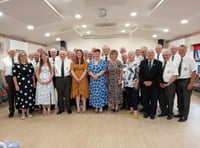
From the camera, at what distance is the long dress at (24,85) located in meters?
4.45

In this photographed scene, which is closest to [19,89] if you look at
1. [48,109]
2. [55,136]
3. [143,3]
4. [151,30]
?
[48,109]

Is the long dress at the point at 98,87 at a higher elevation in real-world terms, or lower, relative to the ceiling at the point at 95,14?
lower

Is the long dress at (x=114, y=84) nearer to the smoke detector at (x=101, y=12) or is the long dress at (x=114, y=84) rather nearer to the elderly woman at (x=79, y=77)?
the elderly woman at (x=79, y=77)

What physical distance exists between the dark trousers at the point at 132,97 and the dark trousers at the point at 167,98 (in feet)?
1.71

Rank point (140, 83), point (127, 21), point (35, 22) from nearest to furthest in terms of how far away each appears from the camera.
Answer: point (140, 83)
point (35, 22)
point (127, 21)

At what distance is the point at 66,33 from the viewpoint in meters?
10.3

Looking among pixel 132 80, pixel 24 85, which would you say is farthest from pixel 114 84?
pixel 24 85

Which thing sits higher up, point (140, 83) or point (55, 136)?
point (140, 83)

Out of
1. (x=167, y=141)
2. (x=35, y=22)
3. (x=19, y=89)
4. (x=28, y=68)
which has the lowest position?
(x=167, y=141)

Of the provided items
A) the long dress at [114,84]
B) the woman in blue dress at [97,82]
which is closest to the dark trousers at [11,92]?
the woman in blue dress at [97,82]

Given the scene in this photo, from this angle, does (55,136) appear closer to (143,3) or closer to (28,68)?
(28,68)

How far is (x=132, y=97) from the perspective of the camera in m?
4.58

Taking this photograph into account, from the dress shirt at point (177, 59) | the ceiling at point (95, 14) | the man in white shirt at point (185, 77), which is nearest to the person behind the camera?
the man in white shirt at point (185, 77)

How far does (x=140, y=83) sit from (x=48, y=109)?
2.14m
